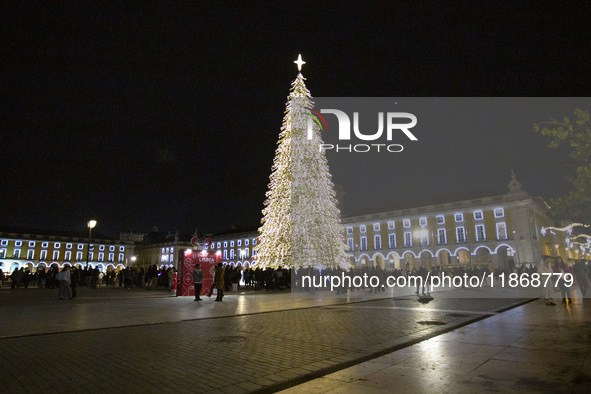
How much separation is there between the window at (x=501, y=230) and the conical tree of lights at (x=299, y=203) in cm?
4777

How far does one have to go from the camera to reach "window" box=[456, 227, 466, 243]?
65.3 m

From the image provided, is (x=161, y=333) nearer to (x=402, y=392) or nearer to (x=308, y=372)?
(x=308, y=372)

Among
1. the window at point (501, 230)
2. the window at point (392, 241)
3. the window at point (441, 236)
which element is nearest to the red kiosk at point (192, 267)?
the window at point (501, 230)

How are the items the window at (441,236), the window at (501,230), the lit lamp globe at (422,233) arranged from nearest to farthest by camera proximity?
1. the window at (501,230)
2. the window at (441,236)
3. the lit lamp globe at (422,233)

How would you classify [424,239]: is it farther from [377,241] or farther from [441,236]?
[377,241]

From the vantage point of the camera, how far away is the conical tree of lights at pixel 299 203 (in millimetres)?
22469

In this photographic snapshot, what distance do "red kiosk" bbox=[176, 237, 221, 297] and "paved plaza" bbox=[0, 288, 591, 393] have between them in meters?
8.52

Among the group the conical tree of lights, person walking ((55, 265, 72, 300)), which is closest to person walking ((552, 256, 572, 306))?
the conical tree of lights

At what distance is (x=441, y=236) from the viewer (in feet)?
224

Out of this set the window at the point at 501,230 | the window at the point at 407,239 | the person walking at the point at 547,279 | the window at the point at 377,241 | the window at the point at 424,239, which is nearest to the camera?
the person walking at the point at 547,279

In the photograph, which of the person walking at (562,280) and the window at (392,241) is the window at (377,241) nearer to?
the window at (392,241)

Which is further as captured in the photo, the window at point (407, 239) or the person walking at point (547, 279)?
the window at point (407, 239)

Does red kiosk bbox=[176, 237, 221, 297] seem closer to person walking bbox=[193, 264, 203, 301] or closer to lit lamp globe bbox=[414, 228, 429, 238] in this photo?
person walking bbox=[193, 264, 203, 301]

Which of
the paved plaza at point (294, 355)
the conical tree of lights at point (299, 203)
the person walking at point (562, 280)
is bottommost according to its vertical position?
the paved plaza at point (294, 355)
